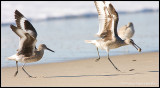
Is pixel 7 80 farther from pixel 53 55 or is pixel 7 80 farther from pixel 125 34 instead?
pixel 125 34

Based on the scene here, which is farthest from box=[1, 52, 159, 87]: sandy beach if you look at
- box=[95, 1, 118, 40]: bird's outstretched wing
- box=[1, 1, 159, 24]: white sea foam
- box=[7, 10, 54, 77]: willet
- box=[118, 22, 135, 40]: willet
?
box=[1, 1, 159, 24]: white sea foam

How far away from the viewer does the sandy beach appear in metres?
7.39

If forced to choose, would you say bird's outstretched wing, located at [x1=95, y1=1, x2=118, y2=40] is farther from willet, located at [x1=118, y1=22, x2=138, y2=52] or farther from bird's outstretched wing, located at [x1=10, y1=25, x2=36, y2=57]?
willet, located at [x1=118, y1=22, x2=138, y2=52]

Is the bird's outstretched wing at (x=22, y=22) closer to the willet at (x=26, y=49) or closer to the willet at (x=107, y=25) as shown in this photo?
the willet at (x=26, y=49)

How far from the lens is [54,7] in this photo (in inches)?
1044

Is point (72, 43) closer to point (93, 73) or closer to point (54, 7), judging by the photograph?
point (93, 73)

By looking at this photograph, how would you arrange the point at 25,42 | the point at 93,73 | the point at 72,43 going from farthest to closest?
1. the point at 72,43
2. the point at 93,73
3. the point at 25,42

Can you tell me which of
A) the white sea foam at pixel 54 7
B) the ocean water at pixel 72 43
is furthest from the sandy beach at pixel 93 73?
the white sea foam at pixel 54 7

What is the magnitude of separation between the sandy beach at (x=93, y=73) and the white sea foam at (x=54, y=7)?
1192 centimetres

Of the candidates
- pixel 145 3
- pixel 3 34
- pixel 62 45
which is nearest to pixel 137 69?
pixel 62 45

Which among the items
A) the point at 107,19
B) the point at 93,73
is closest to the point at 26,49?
the point at 93,73

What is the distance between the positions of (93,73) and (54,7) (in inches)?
720

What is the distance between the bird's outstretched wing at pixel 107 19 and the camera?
365 inches

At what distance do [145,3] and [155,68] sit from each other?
2103 cm
